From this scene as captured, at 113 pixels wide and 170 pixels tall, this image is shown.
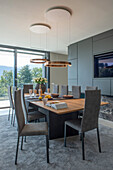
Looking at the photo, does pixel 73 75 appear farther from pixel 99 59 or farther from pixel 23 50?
pixel 23 50

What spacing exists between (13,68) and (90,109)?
4.51 m

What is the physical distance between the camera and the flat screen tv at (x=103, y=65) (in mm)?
3902

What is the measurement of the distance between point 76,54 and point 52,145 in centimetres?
355

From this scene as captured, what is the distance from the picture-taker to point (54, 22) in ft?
10.9

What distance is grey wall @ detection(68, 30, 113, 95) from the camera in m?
3.85

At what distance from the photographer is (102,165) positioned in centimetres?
179

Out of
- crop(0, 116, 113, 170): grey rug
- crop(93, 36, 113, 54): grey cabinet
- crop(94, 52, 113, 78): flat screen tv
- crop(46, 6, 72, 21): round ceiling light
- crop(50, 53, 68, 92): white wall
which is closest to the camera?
crop(0, 116, 113, 170): grey rug

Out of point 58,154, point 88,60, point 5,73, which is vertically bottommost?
point 58,154

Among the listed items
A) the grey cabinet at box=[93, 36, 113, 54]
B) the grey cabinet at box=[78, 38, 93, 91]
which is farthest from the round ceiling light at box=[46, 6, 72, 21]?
the grey cabinet at box=[78, 38, 93, 91]

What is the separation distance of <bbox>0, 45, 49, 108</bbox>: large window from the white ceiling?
91 cm

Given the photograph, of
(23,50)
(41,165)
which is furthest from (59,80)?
(41,165)

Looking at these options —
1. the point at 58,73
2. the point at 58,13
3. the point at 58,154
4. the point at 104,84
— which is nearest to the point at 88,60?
the point at 104,84

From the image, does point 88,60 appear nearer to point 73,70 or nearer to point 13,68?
point 73,70

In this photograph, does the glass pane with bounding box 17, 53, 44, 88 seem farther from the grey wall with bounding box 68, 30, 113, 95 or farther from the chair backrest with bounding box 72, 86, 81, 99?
the chair backrest with bounding box 72, 86, 81, 99
